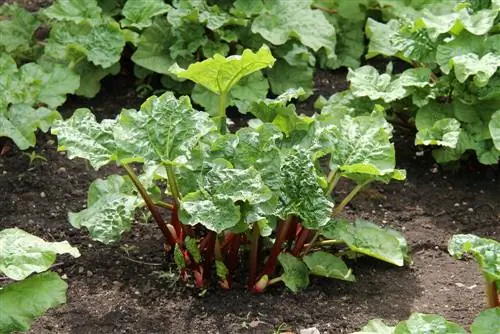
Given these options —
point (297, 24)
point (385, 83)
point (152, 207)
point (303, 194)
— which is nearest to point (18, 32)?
point (297, 24)

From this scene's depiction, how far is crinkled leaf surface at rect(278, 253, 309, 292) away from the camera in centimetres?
365

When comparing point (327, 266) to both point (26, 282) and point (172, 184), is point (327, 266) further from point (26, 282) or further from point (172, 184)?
point (26, 282)

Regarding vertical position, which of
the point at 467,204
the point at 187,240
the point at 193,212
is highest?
the point at 193,212

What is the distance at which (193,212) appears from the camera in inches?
133

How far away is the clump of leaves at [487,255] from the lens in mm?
3252

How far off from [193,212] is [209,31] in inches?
Result: 71.5

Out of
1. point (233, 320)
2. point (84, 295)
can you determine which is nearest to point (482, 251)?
point (233, 320)

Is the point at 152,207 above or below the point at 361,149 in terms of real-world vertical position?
below

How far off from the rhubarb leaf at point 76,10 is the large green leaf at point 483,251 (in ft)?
7.79

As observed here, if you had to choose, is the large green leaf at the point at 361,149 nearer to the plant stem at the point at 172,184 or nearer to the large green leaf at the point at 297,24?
the plant stem at the point at 172,184

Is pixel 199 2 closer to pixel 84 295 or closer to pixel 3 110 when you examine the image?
pixel 3 110

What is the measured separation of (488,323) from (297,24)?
2260 mm

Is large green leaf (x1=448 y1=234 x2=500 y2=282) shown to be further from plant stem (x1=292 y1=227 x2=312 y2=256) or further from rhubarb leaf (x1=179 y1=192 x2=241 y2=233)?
rhubarb leaf (x1=179 y1=192 x2=241 y2=233)

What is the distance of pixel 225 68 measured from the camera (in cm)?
379
